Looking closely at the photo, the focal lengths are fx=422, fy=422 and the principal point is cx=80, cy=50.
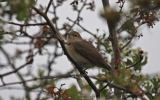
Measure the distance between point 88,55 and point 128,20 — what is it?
4465mm

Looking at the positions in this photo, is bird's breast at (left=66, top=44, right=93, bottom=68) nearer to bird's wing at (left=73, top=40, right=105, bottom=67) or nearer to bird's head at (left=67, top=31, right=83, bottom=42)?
bird's wing at (left=73, top=40, right=105, bottom=67)

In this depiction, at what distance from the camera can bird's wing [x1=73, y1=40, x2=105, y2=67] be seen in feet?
21.9

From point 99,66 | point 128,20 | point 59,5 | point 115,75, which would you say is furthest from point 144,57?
point 59,5

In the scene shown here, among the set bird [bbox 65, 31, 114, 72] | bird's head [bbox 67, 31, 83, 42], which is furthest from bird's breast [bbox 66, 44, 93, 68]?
bird's head [bbox 67, 31, 83, 42]

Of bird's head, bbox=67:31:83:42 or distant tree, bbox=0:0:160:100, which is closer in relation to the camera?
distant tree, bbox=0:0:160:100

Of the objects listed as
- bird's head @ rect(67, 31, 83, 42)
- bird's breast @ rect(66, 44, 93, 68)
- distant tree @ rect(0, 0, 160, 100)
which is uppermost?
bird's head @ rect(67, 31, 83, 42)

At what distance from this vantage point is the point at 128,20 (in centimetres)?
249

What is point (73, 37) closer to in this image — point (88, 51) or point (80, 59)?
point (88, 51)

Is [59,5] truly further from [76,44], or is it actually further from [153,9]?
[153,9]

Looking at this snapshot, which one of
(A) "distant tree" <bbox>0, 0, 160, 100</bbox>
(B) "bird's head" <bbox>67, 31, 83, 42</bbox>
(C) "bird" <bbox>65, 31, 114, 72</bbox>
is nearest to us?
(A) "distant tree" <bbox>0, 0, 160, 100</bbox>

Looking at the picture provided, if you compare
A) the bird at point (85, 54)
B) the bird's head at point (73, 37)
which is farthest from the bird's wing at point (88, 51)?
the bird's head at point (73, 37)

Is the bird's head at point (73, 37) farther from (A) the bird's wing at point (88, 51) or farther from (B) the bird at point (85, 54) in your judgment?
(A) the bird's wing at point (88, 51)

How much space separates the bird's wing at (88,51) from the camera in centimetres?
668

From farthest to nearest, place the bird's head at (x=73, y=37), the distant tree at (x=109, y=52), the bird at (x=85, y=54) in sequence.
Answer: the bird's head at (x=73, y=37) → the bird at (x=85, y=54) → the distant tree at (x=109, y=52)
